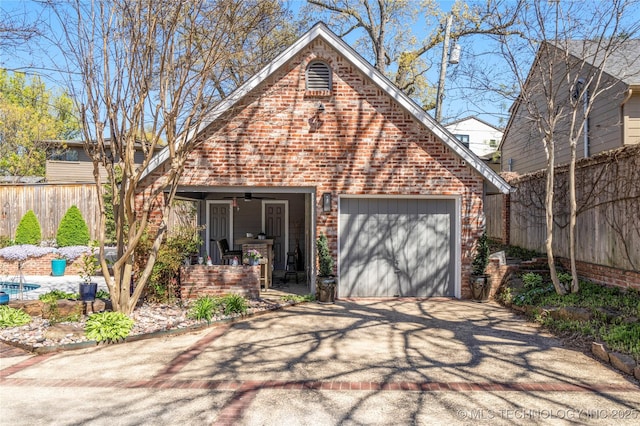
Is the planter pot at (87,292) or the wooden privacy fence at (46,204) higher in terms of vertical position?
the wooden privacy fence at (46,204)

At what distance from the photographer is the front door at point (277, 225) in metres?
14.8

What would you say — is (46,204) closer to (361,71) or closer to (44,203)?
(44,203)

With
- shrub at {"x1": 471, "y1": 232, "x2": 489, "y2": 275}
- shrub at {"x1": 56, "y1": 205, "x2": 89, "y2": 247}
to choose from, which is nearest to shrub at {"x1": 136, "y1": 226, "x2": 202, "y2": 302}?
shrub at {"x1": 471, "y1": 232, "x2": 489, "y2": 275}

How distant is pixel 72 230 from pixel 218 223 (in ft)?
19.0

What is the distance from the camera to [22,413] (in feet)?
14.3

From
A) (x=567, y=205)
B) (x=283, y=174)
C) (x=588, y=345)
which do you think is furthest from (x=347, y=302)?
(x=567, y=205)

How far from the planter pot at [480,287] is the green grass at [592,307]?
1.07ft

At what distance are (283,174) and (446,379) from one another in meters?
5.74

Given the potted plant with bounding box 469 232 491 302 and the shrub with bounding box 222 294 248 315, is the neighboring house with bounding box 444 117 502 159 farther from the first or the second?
the shrub with bounding box 222 294 248 315

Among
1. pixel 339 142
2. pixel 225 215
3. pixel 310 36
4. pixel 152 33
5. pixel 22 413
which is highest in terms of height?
pixel 310 36

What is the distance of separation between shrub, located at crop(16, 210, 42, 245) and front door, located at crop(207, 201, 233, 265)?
276 inches

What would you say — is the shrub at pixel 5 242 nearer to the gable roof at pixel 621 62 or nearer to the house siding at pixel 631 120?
the gable roof at pixel 621 62

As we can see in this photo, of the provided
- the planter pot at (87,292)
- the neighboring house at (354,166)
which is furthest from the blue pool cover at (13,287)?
the neighboring house at (354,166)

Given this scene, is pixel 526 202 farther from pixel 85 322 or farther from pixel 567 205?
pixel 85 322
